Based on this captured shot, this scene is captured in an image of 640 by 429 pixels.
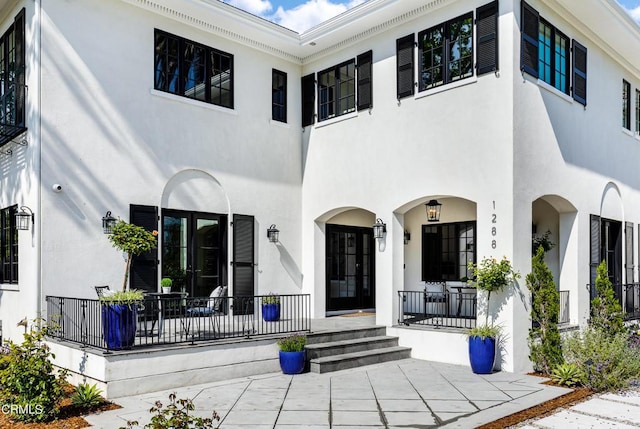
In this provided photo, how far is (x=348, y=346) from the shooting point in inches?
400

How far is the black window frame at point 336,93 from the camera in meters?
12.7

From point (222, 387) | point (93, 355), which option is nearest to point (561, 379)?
point (222, 387)

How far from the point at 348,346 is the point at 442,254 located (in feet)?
13.9

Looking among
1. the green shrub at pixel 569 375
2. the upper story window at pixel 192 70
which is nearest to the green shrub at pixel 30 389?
the upper story window at pixel 192 70

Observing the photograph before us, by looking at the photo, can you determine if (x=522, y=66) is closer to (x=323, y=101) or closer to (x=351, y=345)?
(x=323, y=101)

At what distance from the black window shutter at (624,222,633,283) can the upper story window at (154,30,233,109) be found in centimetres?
1052

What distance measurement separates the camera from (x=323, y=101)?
13258 millimetres

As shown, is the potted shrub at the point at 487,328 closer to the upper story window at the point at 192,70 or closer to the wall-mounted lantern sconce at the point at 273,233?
the wall-mounted lantern sconce at the point at 273,233

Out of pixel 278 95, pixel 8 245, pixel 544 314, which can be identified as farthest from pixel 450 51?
pixel 8 245

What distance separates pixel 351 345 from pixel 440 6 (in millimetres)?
6869

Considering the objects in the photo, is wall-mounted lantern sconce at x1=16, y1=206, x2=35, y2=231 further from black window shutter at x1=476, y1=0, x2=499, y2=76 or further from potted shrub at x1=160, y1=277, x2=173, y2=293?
black window shutter at x1=476, y1=0, x2=499, y2=76

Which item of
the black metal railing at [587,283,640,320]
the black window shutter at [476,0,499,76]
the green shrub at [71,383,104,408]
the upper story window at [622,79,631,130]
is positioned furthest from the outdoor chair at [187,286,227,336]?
the upper story window at [622,79,631,130]

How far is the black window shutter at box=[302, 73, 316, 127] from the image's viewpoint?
1340 cm

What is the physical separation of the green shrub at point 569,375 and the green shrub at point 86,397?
22.8 feet
